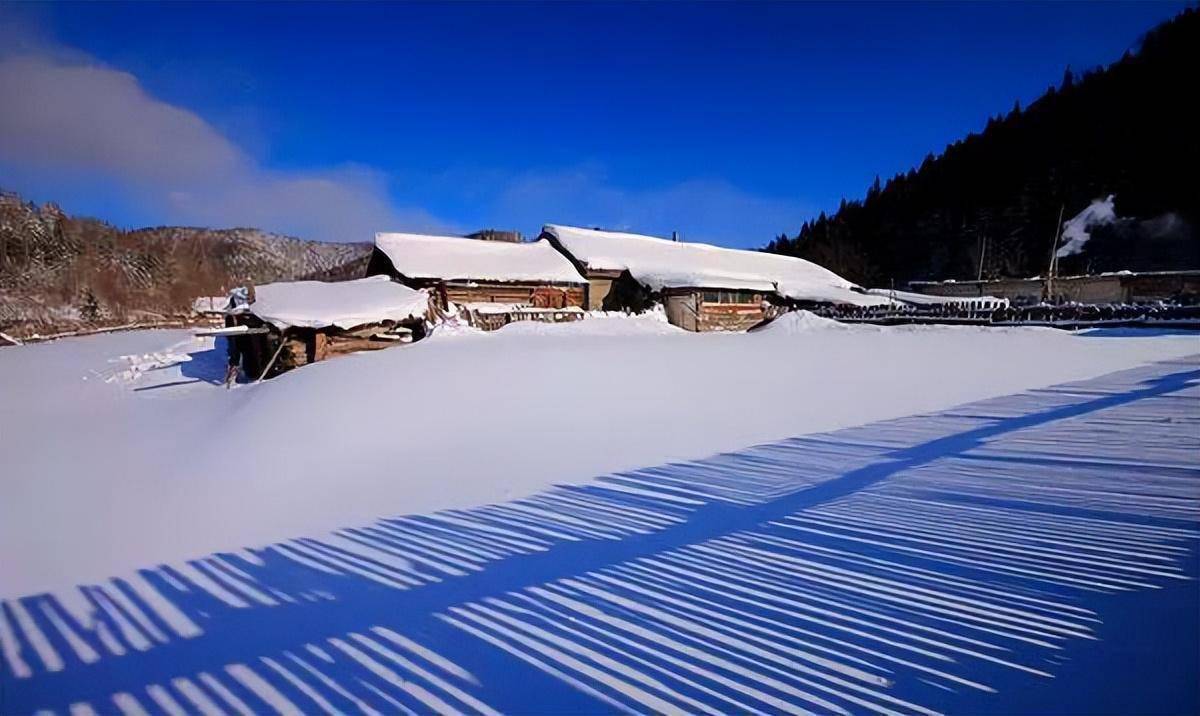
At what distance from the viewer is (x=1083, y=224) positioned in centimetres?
5394

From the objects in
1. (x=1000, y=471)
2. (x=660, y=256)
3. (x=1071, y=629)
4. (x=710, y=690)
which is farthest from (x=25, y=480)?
(x=660, y=256)

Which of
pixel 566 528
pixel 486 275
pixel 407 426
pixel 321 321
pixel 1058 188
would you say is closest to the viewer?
pixel 566 528

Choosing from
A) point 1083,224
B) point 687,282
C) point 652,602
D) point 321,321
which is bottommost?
point 652,602

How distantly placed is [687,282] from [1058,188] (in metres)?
53.2

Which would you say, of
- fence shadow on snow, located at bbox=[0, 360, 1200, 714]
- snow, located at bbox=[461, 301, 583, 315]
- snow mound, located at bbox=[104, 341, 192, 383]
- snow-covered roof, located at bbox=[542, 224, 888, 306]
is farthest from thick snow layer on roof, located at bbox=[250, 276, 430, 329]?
snow-covered roof, located at bbox=[542, 224, 888, 306]

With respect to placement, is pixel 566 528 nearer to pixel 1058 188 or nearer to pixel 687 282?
pixel 687 282

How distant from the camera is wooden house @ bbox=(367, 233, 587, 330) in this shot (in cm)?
2429

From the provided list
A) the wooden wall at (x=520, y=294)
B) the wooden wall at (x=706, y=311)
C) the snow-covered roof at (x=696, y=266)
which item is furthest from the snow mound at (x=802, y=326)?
the wooden wall at (x=520, y=294)

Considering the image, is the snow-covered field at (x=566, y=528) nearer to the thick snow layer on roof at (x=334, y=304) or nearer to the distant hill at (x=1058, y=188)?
the thick snow layer on roof at (x=334, y=304)

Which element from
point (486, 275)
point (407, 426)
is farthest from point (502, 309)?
point (407, 426)

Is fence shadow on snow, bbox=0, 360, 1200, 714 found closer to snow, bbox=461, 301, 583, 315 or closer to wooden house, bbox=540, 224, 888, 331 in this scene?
snow, bbox=461, 301, 583, 315

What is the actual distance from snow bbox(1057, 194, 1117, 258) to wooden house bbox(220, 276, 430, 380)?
60.2m

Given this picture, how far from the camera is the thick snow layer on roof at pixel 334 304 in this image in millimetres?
15383

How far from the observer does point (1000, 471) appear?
5125mm
